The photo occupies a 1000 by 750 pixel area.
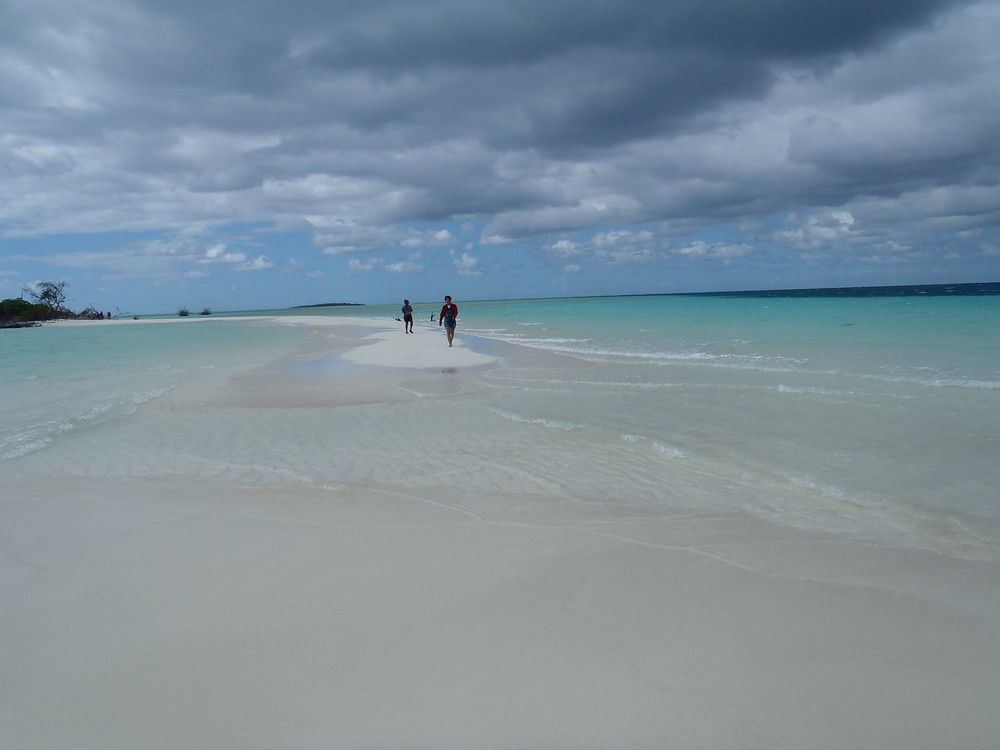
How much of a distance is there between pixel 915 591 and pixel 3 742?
18.4ft

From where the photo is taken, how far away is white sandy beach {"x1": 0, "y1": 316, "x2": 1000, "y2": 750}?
303cm

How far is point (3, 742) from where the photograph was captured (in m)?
2.94

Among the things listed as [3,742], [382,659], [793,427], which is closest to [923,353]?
[793,427]

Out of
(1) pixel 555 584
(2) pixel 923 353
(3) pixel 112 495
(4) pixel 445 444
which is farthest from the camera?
(2) pixel 923 353

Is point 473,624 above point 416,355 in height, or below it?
below

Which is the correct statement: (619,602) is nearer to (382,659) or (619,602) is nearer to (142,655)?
(382,659)

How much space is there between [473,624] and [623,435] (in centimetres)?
598

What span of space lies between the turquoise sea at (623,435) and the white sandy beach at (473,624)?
566 mm

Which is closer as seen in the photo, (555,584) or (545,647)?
(545,647)

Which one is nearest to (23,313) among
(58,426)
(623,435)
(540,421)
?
(58,426)

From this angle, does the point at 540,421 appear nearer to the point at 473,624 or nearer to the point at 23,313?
the point at 473,624

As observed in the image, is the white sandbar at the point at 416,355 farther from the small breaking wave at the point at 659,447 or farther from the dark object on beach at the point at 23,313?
the dark object on beach at the point at 23,313

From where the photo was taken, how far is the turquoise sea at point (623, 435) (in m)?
6.68

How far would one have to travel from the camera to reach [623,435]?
948 cm
